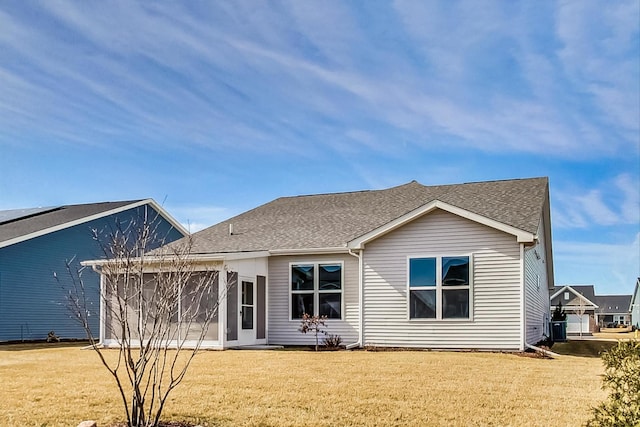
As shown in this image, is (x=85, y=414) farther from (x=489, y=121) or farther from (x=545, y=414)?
(x=489, y=121)

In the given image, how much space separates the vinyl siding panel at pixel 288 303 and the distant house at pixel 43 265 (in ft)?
16.3

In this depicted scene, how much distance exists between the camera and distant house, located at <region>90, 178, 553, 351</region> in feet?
51.6

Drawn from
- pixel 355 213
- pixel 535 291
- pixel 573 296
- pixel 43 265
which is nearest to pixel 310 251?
pixel 355 213

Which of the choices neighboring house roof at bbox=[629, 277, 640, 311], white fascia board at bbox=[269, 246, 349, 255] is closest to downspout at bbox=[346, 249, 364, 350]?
white fascia board at bbox=[269, 246, 349, 255]

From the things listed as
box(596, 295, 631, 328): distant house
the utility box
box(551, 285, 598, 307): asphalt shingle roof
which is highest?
the utility box

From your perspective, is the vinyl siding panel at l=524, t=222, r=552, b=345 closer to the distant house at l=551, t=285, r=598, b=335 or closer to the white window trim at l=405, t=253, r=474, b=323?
the white window trim at l=405, t=253, r=474, b=323

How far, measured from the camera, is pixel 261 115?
1734 centimetres

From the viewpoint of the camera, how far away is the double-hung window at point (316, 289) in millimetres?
17781

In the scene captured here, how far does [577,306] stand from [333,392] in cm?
4973

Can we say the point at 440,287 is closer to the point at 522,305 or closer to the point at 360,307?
the point at 522,305

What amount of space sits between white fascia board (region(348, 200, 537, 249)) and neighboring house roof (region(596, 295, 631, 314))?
252ft

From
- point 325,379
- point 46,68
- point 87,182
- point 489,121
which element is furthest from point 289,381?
point 87,182

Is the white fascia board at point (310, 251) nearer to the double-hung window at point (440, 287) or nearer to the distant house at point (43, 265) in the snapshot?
the double-hung window at point (440, 287)

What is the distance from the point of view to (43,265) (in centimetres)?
2302
